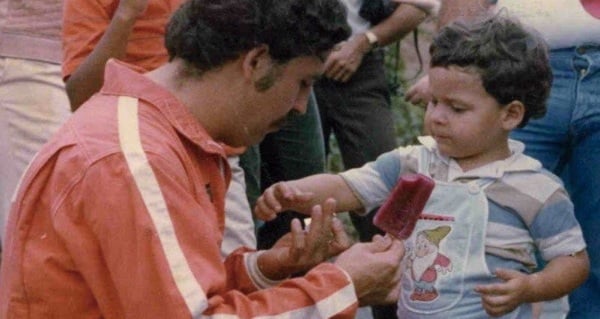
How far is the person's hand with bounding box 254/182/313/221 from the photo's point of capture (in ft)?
12.2

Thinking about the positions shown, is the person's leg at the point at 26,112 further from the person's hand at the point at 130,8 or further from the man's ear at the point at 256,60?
the man's ear at the point at 256,60

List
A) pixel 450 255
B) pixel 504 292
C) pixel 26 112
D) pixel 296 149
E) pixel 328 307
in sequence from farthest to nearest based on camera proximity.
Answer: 1. pixel 296 149
2. pixel 26 112
3. pixel 450 255
4. pixel 504 292
5. pixel 328 307

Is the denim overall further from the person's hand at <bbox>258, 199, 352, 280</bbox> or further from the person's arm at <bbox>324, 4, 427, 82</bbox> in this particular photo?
the person's arm at <bbox>324, 4, 427, 82</bbox>

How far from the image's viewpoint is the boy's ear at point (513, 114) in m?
3.91

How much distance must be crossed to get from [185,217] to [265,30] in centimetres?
48

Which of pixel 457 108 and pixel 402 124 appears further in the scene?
pixel 402 124

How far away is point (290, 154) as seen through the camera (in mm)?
5418

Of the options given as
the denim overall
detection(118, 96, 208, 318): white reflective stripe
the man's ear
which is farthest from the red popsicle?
detection(118, 96, 208, 318): white reflective stripe

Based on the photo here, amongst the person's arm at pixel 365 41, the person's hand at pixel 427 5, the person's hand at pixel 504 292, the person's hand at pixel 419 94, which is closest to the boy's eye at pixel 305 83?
the person's hand at pixel 504 292

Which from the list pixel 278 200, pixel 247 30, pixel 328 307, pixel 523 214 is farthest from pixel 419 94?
pixel 328 307

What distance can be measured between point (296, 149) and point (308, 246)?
2134 mm

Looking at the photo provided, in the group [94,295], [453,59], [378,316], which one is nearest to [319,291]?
[94,295]

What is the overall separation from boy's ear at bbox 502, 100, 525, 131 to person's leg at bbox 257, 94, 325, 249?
1.47 metres

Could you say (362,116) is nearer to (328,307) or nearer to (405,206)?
(405,206)
